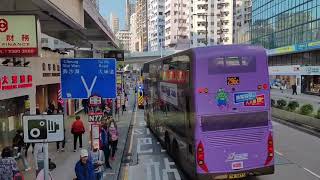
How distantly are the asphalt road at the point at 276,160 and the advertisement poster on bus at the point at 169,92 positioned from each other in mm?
2270

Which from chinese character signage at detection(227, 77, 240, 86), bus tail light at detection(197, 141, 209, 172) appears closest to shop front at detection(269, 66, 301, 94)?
chinese character signage at detection(227, 77, 240, 86)

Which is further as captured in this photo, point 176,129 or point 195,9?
point 195,9

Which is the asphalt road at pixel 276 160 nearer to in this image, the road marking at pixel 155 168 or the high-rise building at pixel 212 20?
the road marking at pixel 155 168

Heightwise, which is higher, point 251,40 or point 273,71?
point 251,40

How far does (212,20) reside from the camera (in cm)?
13038

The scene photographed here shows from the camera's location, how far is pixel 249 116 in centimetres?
1216

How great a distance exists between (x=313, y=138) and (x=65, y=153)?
11.2 meters

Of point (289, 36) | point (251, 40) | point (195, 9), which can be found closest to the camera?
point (289, 36)

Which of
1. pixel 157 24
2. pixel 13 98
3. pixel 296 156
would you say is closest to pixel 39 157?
pixel 13 98

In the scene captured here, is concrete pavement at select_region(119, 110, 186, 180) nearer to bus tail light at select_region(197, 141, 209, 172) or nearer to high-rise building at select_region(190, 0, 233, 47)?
bus tail light at select_region(197, 141, 209, 172)

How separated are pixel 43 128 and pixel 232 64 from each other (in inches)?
245

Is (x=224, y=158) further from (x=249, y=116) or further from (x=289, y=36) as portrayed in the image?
(x=289, y=36)

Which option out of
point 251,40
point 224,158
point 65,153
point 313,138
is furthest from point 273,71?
point 224,158

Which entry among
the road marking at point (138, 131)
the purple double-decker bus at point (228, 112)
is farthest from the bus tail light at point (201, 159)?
the road marking at point (138, 131)
